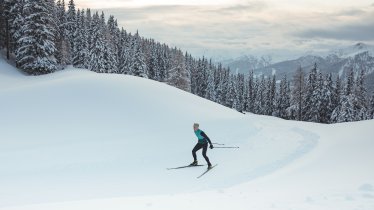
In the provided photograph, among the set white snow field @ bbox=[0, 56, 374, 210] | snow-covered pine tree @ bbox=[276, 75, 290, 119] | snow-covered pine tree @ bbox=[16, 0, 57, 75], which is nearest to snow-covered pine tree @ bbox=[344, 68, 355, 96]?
snow-covered pine tree @ bbox=[276, 75, 290, 119]

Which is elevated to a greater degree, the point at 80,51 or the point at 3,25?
the point at 3,25

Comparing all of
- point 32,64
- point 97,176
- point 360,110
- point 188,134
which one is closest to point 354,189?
point 97,176

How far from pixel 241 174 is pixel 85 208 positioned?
857cm

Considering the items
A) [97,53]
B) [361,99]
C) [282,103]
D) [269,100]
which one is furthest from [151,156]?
[269,100]

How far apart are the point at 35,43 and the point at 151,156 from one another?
113 feet

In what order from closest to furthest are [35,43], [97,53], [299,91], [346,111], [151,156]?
[151,156], [35,43], [346,111], [97,53], [299,91]

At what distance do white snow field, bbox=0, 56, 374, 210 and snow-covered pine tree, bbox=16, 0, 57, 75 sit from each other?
18922 millimetres

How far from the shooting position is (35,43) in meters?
46.5

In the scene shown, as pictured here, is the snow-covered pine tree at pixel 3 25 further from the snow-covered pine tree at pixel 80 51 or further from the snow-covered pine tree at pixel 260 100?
the snow-covered pine tree at pixel 260 100

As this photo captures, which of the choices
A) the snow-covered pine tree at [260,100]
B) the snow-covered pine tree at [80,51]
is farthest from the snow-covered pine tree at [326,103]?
the snow-covered pine tree at [80,51]

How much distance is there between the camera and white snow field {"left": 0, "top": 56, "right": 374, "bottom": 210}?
1108cm

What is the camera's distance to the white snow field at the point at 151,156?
11078mm

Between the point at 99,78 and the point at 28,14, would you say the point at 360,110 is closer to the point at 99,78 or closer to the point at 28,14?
the point at 99,78

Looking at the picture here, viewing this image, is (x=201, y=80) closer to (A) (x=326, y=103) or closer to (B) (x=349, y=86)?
(A) (x=326, y=103)
